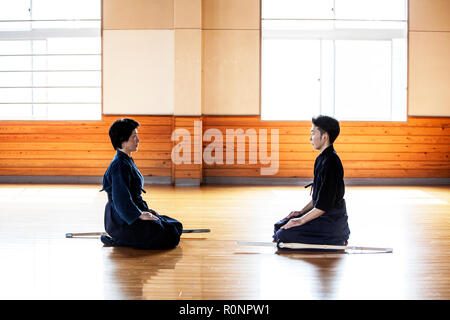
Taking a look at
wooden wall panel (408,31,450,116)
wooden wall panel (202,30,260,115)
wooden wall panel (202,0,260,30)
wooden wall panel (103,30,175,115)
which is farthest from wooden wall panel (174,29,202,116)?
wooden wall panel (408,31,450,116)

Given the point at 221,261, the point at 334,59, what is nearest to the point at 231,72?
the point at 334,59

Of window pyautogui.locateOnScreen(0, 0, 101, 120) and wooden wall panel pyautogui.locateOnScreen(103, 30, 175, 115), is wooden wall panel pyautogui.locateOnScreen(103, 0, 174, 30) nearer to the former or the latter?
wooden wall panel pyautogui.locateOnScreen(103, 30, 175, 115)

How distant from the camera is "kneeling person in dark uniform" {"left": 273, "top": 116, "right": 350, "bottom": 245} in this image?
2748 mm

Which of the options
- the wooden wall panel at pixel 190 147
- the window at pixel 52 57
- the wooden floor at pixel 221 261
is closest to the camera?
the wooden floor at pixel 221 261

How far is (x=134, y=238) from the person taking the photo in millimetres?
2936

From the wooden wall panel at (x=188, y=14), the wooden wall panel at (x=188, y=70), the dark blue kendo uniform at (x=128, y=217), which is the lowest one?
the dark blue kendo uniform at (x=128, y=217)

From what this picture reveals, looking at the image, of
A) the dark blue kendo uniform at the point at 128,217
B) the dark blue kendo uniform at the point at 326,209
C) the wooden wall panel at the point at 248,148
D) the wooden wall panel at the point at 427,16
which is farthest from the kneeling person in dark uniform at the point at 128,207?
the wooden wall panel at the point at 427,16

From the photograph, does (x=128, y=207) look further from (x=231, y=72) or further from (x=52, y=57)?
(x=52, y=57)

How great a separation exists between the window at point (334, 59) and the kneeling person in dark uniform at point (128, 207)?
4716 millimetres

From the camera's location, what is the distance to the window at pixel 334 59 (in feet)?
23.8

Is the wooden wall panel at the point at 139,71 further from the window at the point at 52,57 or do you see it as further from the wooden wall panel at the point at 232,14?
the wooden wall panel at the point at 232,14

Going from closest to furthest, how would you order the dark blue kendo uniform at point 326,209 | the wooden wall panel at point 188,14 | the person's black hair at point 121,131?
the dark blue kendo uniform at point 326,209, the person's black hair at point 121,131, the wooden wall panel at point 188,14

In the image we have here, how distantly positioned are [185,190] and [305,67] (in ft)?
9.43

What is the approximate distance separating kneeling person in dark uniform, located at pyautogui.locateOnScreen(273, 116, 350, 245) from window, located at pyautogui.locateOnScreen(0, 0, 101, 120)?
518 centimetres
